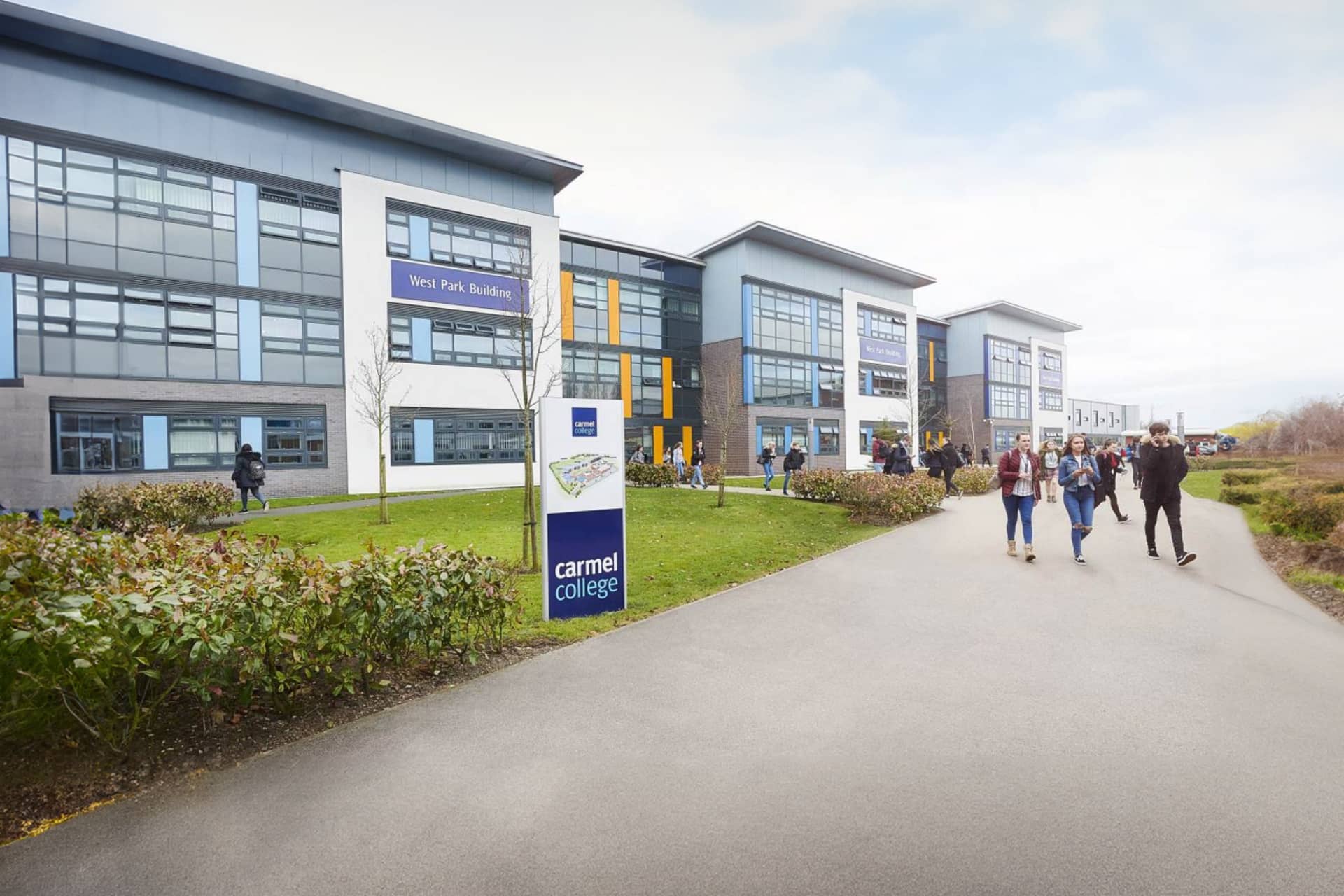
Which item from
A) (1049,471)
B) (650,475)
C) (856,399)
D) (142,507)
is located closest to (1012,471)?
(1049,471)

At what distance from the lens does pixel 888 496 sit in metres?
14.3

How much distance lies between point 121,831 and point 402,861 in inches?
54.2

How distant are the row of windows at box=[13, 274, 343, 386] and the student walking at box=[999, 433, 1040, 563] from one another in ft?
74.0

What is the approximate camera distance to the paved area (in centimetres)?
267

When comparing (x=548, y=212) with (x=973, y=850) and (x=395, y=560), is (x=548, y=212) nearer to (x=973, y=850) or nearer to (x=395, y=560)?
(x=395, y=560)

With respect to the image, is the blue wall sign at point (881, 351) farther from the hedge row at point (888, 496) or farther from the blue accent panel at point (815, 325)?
the hedge row at point (888, 496)

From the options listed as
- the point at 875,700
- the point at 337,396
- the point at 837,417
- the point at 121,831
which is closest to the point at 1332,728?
the point at 875,700

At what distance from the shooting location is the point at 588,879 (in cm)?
264

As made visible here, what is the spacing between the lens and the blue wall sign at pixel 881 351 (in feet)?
146

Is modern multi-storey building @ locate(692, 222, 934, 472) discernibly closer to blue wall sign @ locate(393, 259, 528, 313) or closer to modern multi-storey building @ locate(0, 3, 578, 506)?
modern multi-storey building @ locate(0, 3, 578, 506)

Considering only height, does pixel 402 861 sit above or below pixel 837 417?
below

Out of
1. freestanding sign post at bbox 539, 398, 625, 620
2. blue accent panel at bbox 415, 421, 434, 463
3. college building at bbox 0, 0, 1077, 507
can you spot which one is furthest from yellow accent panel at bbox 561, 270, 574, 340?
freestanding sign post at bbox 539, 398, 625, 620

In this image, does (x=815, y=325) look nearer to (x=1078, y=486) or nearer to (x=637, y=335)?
(x=637, y=335)

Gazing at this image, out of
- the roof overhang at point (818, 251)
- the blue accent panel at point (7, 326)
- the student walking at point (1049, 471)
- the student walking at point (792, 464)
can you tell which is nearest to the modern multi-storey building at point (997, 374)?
the roof overhang at point (818, 251)
